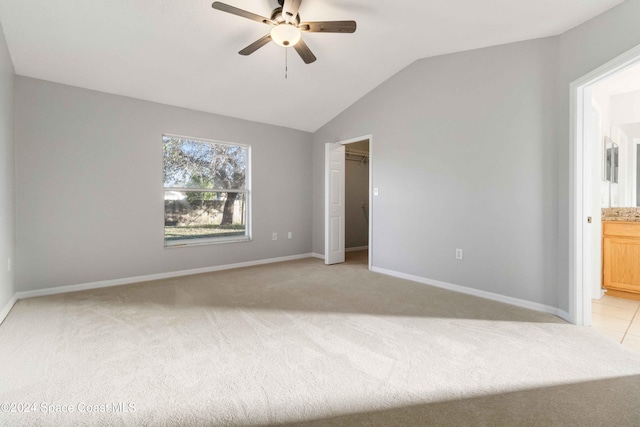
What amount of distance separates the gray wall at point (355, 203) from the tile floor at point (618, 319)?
14.1ft

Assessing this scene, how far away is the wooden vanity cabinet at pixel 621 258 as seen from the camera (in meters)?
3.39

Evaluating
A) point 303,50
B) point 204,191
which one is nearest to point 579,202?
point 303,50

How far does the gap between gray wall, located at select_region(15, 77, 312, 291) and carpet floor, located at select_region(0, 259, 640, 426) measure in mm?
614

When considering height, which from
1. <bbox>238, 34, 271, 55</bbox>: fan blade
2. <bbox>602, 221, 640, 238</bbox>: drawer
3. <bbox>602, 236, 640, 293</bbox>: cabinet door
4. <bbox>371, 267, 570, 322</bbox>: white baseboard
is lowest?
<bbox>371, 267, 570, 322</bbox>: white baseboard

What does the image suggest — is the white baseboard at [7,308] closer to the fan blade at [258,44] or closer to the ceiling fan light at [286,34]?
the fan blade at [258,44]

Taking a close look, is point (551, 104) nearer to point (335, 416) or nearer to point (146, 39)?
point (335, 416)

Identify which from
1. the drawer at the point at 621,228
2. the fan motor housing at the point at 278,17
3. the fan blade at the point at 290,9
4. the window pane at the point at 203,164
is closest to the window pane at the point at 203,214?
the window pane at the point at 203,164

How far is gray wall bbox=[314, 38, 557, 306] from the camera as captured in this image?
3.03 meters

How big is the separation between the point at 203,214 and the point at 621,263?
18.1 ft

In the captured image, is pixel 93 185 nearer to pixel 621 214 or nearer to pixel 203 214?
pixel 203 214

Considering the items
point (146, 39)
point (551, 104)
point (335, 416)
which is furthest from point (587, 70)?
point (146, 39)

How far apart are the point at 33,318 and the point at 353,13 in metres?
4.25

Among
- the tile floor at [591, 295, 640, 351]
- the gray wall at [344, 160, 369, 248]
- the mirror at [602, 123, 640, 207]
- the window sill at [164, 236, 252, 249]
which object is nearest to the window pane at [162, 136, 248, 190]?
the window sill at [164, 236, 252, 249]

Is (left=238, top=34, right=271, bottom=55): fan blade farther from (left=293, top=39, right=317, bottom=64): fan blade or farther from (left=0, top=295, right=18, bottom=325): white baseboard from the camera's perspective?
(left=0, top=295, right=18, bottom=325): white baseboard
